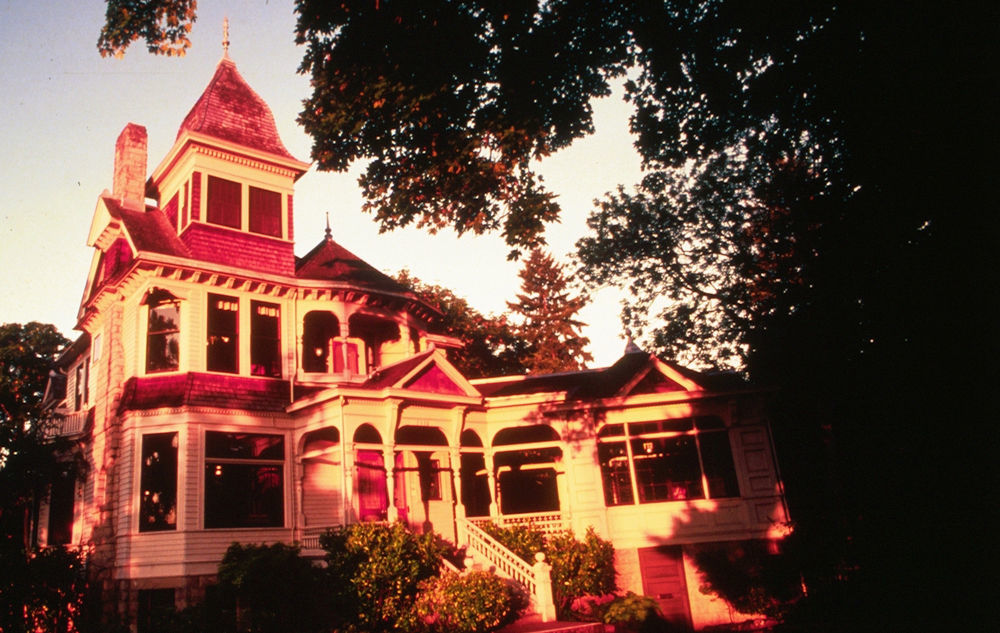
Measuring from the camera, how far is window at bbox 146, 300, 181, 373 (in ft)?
62.1

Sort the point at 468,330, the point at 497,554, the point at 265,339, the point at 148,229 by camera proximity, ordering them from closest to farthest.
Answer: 1. the point at 497,554
2. the point at 265,339
3. the point at 148,229
4. the point at 468,330

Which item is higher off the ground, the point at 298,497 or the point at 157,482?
the point at 157,482

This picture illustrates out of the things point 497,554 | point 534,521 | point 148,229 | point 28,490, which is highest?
point 148,229

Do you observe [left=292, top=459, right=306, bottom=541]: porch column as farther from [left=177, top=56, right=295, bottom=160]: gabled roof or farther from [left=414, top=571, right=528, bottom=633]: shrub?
[left=177, top=56, right=295, bottom=160]: gabled roof

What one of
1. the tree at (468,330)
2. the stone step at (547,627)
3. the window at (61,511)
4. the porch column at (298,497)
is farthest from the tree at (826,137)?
the tree at (468,330)

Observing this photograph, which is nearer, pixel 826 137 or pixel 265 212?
pixel 826 137

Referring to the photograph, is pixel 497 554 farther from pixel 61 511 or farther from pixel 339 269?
pixel 61 511

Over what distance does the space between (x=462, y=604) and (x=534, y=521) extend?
5.50 meters

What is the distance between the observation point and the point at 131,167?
74.6ft

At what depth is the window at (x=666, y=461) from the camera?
1998 centimetres

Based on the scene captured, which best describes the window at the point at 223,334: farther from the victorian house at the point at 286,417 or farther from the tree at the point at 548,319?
the tree at the point at 548,319

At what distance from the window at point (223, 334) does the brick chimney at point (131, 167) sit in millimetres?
5396

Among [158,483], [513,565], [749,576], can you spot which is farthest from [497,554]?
[158,483]

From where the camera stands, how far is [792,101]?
10781 millimetres
